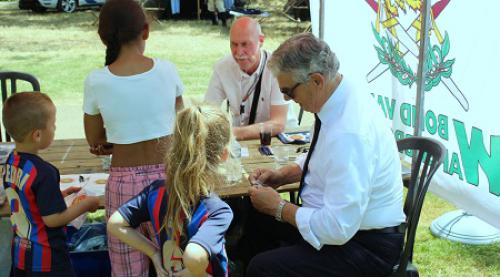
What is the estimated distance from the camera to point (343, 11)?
475cm

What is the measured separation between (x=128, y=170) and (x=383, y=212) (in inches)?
41.5

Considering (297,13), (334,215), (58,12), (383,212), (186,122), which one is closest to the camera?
(186,122)

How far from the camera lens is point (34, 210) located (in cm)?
229

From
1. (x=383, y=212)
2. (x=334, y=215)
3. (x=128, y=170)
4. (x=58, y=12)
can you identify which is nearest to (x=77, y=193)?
(x=128, y=170)

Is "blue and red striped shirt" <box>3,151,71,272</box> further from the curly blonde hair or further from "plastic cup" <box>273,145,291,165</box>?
"plastic cup" <box>273,145,291,165</box>

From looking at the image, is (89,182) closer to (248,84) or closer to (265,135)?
(265,135)

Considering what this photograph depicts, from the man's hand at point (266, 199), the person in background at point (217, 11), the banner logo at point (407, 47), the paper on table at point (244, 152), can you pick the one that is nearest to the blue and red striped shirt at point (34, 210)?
the man's hand at point (266, 199)

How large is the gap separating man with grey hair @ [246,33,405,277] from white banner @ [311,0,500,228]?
0.25 m

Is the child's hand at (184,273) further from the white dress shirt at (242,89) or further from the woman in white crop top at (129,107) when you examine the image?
the white dress shirt at (242,89)

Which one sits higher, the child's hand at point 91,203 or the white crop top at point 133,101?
the white crop top at point 133,101

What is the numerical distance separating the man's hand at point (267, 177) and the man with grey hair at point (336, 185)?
26cm

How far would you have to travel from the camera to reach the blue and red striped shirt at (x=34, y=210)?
7.40 ft

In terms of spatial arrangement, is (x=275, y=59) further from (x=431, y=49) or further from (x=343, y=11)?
(x=343, y=11)

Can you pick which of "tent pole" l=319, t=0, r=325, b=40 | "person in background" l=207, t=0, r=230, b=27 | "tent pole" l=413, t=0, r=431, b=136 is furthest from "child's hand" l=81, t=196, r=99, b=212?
"person in background" l=207, t=0, r=230, b=27
